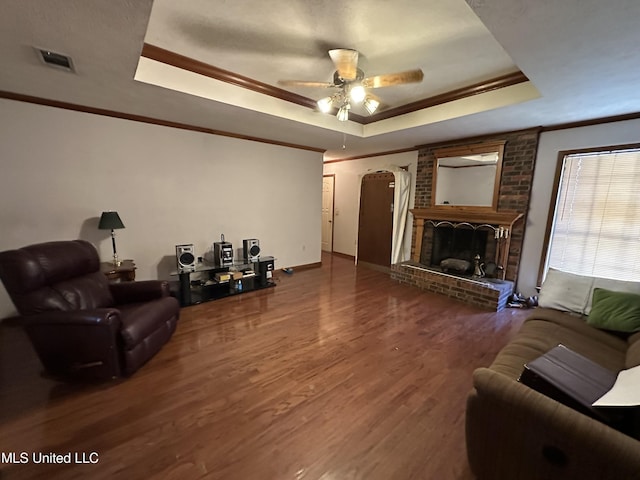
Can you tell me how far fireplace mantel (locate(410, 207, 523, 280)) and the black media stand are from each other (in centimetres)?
284

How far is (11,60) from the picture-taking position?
6.81ft

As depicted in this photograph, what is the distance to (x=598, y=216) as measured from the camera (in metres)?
3.27

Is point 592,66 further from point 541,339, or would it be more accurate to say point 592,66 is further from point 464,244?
point 464,244

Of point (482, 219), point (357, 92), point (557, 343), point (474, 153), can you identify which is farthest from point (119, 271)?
point (474, 153)

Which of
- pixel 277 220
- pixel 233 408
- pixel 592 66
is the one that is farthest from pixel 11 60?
pixel 592 66

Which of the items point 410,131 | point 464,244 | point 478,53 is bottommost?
point 464,244

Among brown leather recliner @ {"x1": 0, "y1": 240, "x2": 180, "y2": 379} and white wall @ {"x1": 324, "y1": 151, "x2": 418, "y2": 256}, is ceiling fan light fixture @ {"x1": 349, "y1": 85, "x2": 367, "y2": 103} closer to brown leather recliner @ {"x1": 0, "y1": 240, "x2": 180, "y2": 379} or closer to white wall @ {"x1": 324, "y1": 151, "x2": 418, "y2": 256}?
brown leather recliner @ {"x1": 0, "y1": 240, "x2": 180, "y2": 379}

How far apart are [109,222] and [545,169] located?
550cm

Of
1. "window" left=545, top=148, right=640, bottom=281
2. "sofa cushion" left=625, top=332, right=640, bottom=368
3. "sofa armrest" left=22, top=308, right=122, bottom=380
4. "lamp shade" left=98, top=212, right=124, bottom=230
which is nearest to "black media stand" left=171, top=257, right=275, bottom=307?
"lamp shade" left=98, top=212, right=124, bottom=230

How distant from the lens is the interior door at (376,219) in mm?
5480

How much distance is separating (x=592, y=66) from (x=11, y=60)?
434cm

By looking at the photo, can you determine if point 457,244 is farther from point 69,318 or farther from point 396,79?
point 69,318

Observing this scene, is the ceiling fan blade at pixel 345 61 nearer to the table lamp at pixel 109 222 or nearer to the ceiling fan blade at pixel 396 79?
the ceiling fan blade at pixel 396 79

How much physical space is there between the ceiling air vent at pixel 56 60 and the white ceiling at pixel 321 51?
6 centimetres
